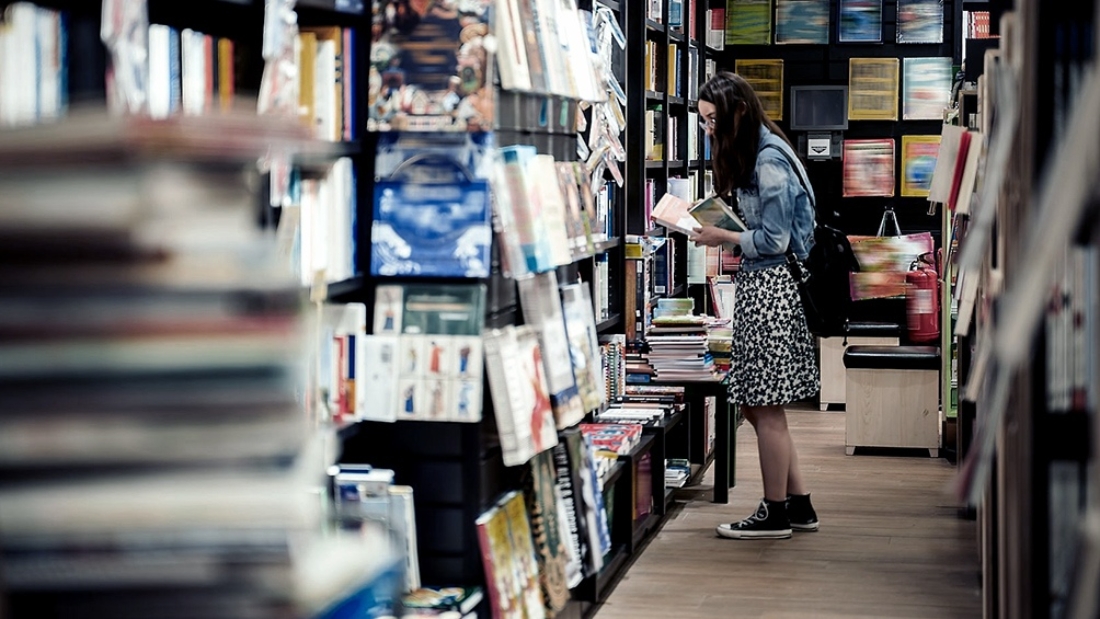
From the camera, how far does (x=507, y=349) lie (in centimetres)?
345

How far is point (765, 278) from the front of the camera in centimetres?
518

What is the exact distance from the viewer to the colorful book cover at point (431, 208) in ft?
11.0

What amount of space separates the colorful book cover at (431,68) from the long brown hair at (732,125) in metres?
2.11

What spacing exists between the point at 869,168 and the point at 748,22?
3.88ft

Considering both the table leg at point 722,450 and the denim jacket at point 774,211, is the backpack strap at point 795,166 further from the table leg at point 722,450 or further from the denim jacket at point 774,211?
the table leg at point 722,450

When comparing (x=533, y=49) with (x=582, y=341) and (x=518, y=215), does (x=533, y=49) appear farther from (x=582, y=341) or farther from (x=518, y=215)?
(x=582, y=341)

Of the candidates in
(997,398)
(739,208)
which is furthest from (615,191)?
(997,398)

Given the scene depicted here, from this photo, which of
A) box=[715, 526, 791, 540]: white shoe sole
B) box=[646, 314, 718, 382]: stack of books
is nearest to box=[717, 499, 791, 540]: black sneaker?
box=[715, 526, 791, 540]: white shoe sole

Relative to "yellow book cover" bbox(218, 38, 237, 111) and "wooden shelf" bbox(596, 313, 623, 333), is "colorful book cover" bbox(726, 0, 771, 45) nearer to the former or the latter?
"wooden shelf" bbox(596, 313, 623, 333)

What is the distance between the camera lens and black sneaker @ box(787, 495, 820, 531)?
216 inches

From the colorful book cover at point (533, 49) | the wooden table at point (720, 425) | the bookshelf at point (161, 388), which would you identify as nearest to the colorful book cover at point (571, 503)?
the colorful book cover at point (533, 49)

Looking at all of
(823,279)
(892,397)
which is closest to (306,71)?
(823,279)

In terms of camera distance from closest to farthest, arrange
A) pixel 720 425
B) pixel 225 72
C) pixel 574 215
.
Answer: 1. pixel 225 72
2. pixel 574 215
3. pixel 720 425

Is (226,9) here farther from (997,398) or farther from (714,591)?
(714,591)
